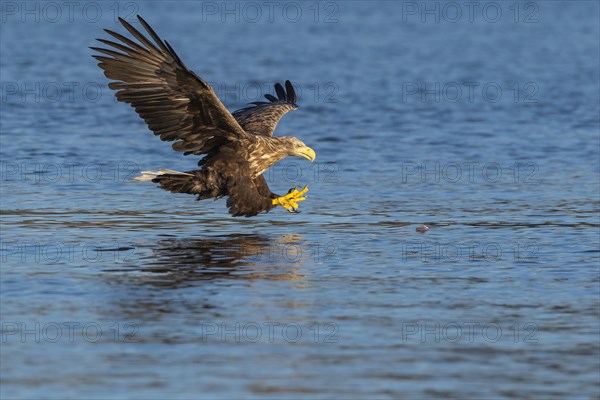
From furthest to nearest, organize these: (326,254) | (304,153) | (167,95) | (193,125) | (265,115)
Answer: (265,115), (304,153), (193,125), (167,95), (326,254)

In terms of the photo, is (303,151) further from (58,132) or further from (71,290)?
(58,132)

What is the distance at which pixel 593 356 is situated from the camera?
7.35 m

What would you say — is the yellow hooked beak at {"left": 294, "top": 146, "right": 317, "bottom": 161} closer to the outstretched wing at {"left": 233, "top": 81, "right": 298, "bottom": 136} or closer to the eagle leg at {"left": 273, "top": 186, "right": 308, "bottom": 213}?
the eagle leg at {"left": 273, "top": 186, "right": 308, "bottom": 213}

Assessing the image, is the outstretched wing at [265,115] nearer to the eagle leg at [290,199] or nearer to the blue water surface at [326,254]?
the eagle leg at [290,199]

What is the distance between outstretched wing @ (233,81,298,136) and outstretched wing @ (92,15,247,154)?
1.08 metres

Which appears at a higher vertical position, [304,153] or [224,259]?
[304,153]

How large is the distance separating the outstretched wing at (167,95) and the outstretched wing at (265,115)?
108cm

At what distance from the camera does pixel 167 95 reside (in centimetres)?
1062

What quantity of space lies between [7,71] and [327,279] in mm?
17301

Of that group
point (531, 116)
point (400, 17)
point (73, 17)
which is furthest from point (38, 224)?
point (400, 17)

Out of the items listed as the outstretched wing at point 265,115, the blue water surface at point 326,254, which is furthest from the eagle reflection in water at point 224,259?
the outstretched wing at point 265,115

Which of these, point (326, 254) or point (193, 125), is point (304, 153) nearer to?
point (193, 125)

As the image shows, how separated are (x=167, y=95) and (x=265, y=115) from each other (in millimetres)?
2079

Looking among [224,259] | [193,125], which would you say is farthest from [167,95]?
[224,259]
